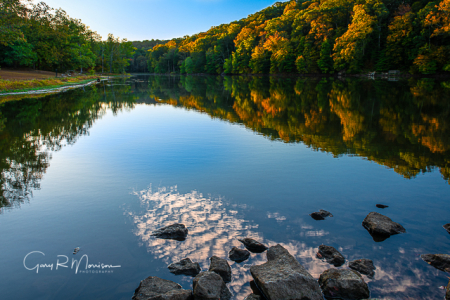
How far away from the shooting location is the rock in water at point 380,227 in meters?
4.98

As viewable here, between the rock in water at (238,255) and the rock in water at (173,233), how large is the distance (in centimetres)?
90

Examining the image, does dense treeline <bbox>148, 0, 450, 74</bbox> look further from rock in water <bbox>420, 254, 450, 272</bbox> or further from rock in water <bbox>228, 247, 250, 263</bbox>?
rock in water <bbox>228, 247, 250, 263</bbox>

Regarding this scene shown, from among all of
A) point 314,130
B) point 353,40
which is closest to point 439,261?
point 314,130

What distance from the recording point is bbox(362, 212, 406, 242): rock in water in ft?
16.4

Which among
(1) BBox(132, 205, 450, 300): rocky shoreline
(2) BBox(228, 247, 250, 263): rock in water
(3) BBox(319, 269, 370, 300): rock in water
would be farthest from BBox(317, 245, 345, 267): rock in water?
(2) BBox(228, 247, 250, 263): rock in water

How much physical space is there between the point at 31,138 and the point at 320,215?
11.3 m

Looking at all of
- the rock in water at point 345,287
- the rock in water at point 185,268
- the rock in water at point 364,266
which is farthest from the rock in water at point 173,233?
the rock in water at point 364,266

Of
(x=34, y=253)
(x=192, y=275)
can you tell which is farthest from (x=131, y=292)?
(x=34, y=253)

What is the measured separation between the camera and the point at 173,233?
4.98 metres

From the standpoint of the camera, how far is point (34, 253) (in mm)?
4531

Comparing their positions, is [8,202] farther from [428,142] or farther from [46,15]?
[46,15]

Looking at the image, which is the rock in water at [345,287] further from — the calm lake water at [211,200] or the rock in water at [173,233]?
the rock in water at [173,233]

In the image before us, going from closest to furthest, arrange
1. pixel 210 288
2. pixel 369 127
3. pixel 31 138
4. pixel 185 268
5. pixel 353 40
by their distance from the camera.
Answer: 1. pixel 210 288
2. pixel 185 268
3. pixel 31 138
4. pixel 369 127
5. pixel 353 40

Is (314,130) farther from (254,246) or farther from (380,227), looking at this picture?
(254,246)
